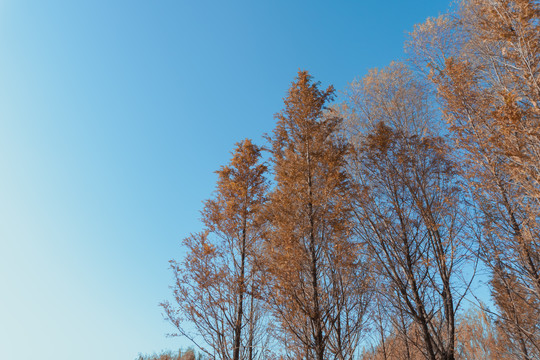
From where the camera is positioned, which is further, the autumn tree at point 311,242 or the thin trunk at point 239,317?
the thin trunk at point 239,317

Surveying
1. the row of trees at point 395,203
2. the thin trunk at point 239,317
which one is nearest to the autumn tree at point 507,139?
the row of trees at point 395,203

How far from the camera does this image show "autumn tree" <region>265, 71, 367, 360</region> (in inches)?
220

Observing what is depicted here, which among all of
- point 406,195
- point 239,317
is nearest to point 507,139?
point 406,195

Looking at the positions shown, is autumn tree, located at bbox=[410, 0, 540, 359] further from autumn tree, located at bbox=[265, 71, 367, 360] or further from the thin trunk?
the thin trunk

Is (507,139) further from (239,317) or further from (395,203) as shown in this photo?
(239,317)

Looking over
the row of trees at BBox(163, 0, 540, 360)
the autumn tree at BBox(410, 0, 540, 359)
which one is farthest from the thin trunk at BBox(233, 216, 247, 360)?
the autumn tree at BBox(410, 0, 540, 359)

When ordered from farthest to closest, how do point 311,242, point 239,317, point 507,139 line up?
1. point 239,317
2. point 311,242
3. point 507,139

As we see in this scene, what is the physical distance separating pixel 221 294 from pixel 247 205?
281cm

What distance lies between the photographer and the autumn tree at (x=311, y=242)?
220 inches

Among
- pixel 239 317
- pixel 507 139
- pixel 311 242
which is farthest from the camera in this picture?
pixel 239 317

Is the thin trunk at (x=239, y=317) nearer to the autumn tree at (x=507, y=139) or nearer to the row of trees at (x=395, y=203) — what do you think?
the row of trees at (x=395, y=203)

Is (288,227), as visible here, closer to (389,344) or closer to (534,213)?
(534,213)

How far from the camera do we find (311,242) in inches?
246

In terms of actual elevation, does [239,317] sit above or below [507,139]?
below
